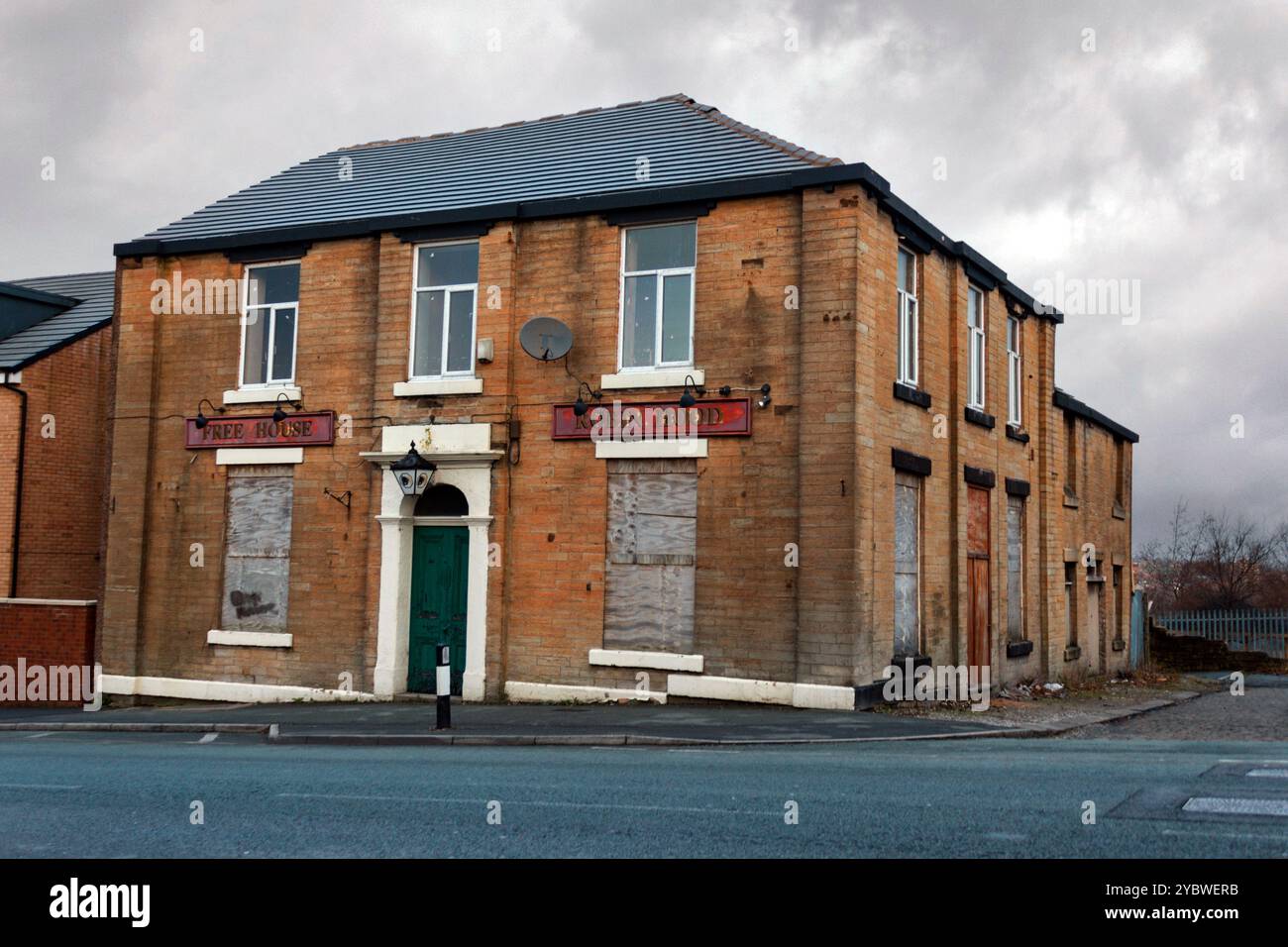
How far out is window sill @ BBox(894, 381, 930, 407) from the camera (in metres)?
16.8

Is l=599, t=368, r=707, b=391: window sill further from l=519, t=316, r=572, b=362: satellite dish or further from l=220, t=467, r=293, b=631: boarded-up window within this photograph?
l=220, t=467, r=293, b=631: boarded-up window

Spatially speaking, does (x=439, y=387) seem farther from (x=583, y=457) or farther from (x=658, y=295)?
(x=658, y=295)

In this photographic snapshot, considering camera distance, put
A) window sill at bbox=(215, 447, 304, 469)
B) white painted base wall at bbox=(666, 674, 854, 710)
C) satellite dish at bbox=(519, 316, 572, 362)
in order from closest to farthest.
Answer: white painted base wall at bbox=(666, 674, 854, 710), satellite dish at bbox=(519, 316, 572, 362), window sill at bbox=(215, 447, 304, 469)

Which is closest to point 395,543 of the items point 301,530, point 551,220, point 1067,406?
point 301,530

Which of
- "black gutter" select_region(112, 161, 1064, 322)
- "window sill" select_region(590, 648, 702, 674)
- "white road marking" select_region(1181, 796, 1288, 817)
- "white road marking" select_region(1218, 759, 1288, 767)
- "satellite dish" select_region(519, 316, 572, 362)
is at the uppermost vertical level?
"black gutter" select_region(112, 161, 1064, 322)

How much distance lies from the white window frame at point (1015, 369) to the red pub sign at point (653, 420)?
7.60 metres

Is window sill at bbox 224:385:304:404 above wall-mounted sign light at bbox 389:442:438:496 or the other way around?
above

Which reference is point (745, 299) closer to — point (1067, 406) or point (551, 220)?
point (551, 220)

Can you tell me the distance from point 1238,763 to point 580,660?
8.84 m

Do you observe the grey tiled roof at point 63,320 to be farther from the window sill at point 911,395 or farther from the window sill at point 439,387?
the window sill at point 911,395

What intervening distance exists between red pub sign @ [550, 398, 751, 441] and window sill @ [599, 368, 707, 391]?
236mm

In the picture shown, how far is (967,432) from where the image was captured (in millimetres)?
19297

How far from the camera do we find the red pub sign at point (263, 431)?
1859 cm

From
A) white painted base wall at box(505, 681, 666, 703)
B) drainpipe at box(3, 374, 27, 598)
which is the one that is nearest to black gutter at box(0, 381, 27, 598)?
drainpipe at box(3, 374, 27, 598)
